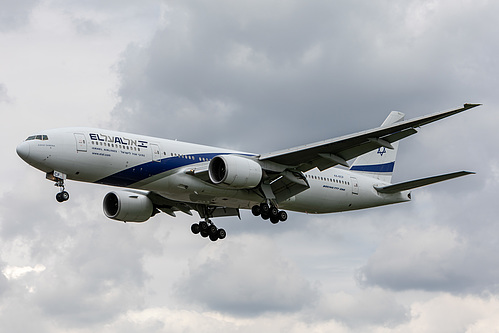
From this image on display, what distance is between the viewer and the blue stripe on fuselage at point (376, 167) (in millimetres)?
54594

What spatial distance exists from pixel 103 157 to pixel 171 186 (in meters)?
4.13

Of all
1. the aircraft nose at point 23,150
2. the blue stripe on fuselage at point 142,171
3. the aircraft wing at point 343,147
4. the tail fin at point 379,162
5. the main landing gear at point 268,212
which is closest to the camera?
the aircraft nose at point 23,150

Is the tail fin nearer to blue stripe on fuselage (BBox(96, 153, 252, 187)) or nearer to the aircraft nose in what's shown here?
blue stripe on fuselage (BBox(96, 153, 252, 187))

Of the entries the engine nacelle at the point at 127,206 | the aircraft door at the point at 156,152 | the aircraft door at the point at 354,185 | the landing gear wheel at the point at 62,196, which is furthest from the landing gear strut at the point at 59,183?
the aircraft door at the point at 354,185

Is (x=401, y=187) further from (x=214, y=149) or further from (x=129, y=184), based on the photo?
(x=129, y=184)

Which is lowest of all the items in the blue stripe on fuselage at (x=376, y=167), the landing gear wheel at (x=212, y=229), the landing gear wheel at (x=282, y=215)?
the landing gear wheel at (x=282, y=215)

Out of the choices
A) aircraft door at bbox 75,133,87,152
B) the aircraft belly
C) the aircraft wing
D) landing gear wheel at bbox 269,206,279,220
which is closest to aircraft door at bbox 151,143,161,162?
the aircraft belly

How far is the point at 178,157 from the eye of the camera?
145 ft

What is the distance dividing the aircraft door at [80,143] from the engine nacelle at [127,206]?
9.34 meters

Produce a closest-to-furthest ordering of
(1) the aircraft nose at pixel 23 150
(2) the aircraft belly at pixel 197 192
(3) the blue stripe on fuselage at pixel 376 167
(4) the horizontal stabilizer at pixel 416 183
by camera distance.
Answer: (1) the aircraft nose at pixel 23 150 < (2) the aircraft belly at pixel 197 192 < (4) the horizontal stabilizer at pixel 416 183 < (3) the blue stripe on fuselage at pixel 376 167

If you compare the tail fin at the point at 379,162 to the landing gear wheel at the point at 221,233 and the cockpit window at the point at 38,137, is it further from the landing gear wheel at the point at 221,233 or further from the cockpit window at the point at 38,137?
the cockpit window at the point at 38,137

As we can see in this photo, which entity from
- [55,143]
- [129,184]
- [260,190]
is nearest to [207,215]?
[260,190]

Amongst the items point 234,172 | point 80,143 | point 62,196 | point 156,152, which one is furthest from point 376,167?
point 62,196

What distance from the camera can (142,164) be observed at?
140ft
